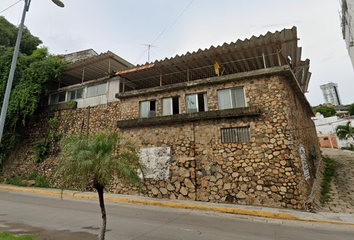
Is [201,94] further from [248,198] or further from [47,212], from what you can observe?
[47,212]

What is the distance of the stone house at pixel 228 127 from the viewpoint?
8.69 metres

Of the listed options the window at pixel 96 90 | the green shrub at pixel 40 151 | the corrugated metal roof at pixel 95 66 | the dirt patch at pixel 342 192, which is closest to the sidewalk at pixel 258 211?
the dirt patch at pixel 342 192

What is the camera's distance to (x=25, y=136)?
17047 mm

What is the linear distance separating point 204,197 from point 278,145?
459 centimetres

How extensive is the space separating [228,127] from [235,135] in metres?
0.57

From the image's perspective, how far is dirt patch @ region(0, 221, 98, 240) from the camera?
16.4 feet

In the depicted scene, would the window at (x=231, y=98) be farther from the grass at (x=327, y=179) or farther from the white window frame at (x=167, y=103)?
the grass at (x=327, y=179)

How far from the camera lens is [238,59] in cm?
1104

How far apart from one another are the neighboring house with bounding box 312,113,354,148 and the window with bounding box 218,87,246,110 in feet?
95.8

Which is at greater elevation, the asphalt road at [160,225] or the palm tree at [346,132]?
the palm tree at [346,132]

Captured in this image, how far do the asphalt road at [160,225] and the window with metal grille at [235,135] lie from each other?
3.71 metres

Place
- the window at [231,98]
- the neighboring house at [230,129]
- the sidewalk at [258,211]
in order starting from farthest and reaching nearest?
the window at [231,98] → the neighboring house at [230,129] → the sidewalk at [258,211]

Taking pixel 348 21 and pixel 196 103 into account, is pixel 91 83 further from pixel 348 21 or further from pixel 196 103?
pixel 348 21

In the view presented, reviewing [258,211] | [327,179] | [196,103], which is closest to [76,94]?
[196,103]
